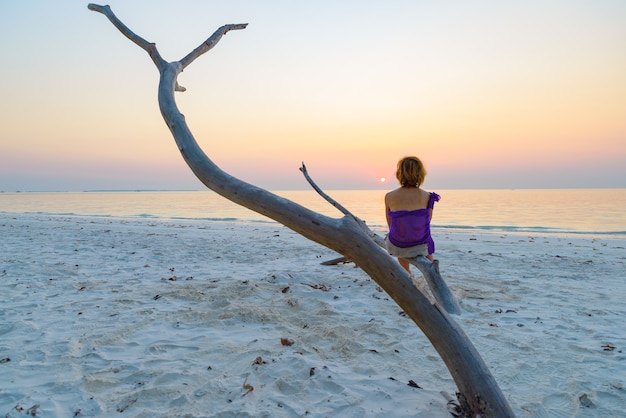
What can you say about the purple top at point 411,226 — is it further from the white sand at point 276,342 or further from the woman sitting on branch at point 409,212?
the white sand at point 276,342

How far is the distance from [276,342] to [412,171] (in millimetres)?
2460

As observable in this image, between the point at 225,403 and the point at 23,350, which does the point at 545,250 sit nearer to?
the point at 225,403

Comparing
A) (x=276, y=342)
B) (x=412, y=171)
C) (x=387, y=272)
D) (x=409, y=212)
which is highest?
(x=412, y=171)

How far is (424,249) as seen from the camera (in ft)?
15.9

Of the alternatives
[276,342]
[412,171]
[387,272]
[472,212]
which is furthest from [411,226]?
[472,212]

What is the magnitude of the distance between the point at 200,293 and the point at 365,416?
3853mm

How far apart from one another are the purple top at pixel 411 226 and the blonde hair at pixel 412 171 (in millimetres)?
337

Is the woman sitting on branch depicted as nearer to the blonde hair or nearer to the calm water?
the blonde hair

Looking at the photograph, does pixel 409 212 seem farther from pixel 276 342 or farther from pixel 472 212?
pixel 472 212

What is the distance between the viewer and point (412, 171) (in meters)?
4.59

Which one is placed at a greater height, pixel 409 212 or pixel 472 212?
pixel 472 212

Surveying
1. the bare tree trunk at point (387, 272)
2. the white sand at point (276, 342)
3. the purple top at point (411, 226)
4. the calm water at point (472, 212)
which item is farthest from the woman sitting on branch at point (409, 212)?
the calm water at point (472, 212)

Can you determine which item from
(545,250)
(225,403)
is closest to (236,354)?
(225,403)

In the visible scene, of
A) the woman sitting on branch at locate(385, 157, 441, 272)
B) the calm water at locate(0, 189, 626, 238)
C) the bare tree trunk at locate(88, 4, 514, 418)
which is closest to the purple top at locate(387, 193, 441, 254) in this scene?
the woman sitting on branch at locate(385, 157, 441, 272)
